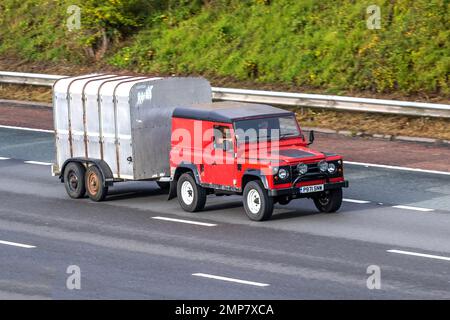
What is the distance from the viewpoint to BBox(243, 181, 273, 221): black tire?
20.4 m

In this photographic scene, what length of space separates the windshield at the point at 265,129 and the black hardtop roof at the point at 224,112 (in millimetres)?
102

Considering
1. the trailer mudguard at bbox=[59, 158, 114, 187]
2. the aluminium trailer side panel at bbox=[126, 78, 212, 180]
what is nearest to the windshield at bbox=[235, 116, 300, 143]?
the aluminium trailer side panel at bbox=[126, 78, 212, 180]

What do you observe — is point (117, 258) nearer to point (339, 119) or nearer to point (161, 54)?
point (339, 119)

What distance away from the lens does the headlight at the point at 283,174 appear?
2025 centimetres

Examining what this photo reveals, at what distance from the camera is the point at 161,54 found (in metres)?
37.7

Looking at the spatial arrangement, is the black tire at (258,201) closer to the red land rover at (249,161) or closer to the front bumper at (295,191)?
the red land rover at (249,161)

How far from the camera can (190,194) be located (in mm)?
21953

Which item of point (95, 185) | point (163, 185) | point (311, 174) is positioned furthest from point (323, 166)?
point (95, 185)

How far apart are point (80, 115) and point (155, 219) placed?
3342mm

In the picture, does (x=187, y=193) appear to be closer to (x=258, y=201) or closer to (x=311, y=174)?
(x=258, y=201)

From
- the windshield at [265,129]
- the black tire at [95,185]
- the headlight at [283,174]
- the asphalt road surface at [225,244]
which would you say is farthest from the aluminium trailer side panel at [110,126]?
the headlight at [283,174]

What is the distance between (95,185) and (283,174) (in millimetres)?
4696

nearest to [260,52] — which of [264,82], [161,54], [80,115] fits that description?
[264,82]

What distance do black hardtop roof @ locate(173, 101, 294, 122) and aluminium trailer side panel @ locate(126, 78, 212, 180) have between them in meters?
0.56
